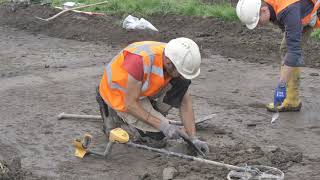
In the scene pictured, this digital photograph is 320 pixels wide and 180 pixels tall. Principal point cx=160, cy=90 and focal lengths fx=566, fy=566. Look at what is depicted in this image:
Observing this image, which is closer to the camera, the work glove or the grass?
the work glove

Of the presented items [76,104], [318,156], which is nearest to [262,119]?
[318,156]

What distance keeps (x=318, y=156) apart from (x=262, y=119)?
113cm

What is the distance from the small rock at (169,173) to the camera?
4.59m

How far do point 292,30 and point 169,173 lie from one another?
2011mm

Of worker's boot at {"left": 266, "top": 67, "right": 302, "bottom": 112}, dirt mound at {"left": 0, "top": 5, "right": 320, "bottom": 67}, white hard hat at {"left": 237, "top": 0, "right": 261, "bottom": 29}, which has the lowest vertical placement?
dirt mound at {"left": 0, "top": 5, "right": 320, "bottom": 67}

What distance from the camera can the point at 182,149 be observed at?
16.9 ft

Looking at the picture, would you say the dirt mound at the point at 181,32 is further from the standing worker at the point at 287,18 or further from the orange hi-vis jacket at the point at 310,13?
the standing worker at the point at 287,18

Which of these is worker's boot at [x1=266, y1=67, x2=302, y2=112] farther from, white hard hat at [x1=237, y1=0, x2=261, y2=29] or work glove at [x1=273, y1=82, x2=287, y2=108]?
white hard hat at [x1=237, y1=0, x2=261, y2=29]

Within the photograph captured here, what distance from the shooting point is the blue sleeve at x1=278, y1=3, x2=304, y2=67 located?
558cm

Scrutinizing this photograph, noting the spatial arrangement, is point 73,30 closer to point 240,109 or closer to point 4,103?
point 4,103

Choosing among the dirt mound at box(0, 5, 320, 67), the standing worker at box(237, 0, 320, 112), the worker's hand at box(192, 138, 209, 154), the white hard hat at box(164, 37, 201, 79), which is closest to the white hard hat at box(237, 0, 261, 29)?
the standing worker at box(237, 0, 320, 112)

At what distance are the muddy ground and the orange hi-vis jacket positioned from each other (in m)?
1.01

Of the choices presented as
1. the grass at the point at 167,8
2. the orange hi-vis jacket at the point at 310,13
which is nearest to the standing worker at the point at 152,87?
the orange hi-vis jacket at the point at 310,13

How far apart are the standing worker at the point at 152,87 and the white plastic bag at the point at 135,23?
17.2 ft
